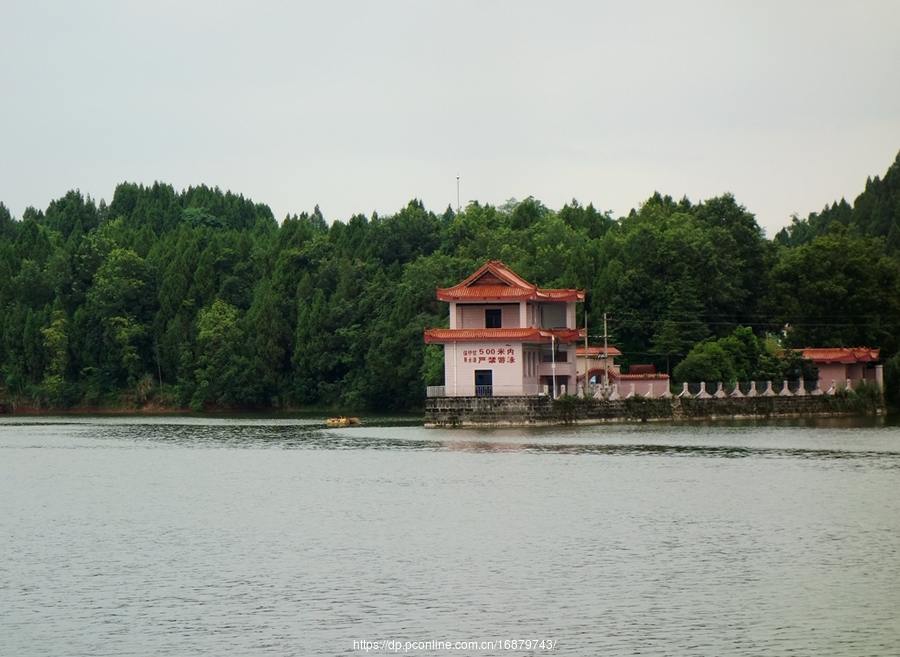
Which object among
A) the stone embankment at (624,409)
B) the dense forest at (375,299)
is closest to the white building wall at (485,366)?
the stone embankment at (624,409)

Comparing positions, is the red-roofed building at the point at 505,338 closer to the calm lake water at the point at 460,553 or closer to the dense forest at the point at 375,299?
the dense forest at the point at 375,299

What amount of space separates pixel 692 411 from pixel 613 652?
52.2m

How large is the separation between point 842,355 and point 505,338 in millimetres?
22250

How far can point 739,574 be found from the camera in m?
23.0

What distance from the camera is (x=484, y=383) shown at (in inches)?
2559

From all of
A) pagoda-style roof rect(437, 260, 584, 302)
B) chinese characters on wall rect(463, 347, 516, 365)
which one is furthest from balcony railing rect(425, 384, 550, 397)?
pagoda-style roof rect(437, 260, 584, 302)

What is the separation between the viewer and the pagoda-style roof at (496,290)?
66.4 m

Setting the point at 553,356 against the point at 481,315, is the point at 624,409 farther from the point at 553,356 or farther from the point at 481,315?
the point at 481,315

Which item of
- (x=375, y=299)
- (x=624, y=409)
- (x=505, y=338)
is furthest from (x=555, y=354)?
(x=375, y=299)

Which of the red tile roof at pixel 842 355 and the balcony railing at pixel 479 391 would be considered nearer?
the balcony railing at pixel 479 391

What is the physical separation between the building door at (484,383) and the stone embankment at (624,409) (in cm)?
157

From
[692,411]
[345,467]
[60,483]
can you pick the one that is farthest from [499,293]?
[60,483]

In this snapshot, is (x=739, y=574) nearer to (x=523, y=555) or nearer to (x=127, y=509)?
(x=523, y=555)

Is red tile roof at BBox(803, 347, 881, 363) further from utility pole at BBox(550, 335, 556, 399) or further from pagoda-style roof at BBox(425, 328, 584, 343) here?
pagoda-style roof at BBox(425, 328, 584, 343)
